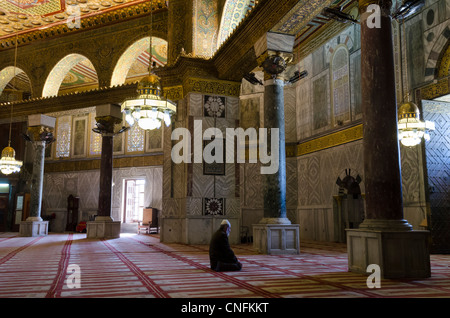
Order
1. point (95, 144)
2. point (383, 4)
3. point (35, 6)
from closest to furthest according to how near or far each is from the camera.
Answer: point (383, 4)
point (35, 6)
point (95, 144)

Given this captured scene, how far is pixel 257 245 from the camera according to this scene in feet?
22.9

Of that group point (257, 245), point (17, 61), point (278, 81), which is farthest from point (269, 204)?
point (17, 61)

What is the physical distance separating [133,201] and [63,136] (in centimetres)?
436

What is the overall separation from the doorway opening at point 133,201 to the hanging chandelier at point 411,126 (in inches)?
416

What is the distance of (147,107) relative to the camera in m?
7.09

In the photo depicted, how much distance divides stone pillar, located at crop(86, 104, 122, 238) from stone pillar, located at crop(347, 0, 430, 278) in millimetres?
7934

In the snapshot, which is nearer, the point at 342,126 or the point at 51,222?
the point at 342,126

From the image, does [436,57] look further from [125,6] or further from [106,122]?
[106,122]

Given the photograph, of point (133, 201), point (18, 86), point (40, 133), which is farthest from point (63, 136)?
point (40, 133)

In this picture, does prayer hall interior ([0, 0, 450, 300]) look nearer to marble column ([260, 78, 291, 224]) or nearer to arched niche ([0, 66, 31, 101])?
marble column ([260, 78, 291, 224])

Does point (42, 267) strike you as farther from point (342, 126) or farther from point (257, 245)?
point (342, 126)

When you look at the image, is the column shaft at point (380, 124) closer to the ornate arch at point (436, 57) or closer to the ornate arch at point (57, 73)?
the ornate arch at point (436, 57)

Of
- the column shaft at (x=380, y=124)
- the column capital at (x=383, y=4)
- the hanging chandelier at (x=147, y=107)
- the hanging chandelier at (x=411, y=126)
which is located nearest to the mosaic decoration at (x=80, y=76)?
the hanging chandelier at (x=147, y=107)
